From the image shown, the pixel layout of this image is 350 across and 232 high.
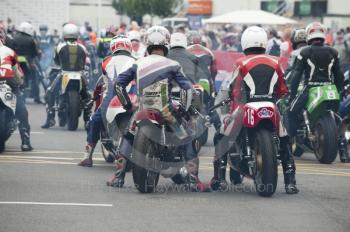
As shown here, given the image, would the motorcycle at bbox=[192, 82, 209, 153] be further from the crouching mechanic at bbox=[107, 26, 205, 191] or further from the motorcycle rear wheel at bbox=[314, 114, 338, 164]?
the motorcycle rear wheel at bbox=[314, 114, 338, 164]

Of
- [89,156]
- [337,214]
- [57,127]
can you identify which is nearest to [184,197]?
[337,214]

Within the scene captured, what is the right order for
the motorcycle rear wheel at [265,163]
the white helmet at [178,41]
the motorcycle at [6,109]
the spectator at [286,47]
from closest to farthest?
the motorcycle rear wheel at [265,163], the motorcycle at [6,109], the white helmet at [178,41], the spectator at [286,47]

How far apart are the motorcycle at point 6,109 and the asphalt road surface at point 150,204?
0.66 meters

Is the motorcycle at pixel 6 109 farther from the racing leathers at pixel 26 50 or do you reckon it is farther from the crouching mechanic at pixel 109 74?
the racing leathers at pixel 26 50

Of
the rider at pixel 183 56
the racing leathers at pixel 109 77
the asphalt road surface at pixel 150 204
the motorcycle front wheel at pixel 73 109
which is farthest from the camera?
the motorcycle front wheel at pixel 73 109

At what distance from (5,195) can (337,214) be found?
3420 millimetres

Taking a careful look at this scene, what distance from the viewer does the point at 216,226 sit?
35.8ft

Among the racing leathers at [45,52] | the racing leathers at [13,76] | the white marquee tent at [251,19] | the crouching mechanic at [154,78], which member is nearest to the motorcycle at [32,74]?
the racing leathers at [45,52]

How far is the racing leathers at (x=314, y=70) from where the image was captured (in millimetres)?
16578

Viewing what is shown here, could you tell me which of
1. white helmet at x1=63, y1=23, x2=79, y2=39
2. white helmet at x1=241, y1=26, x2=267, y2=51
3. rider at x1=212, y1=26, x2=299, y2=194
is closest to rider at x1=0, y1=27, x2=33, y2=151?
rider at x1=212, y1=26, x2=299, y2=194

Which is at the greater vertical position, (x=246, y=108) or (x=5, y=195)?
(x=246, y=108)

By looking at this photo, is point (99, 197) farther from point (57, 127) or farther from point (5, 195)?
point (57, 127)

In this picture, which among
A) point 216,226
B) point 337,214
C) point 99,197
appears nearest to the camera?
point 216,226

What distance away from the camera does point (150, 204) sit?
40.2 ft
